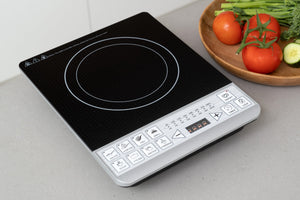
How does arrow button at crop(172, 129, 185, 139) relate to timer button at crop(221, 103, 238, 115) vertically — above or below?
above

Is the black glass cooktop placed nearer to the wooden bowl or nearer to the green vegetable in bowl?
the wooden bowl

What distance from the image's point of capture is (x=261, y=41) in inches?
34.1

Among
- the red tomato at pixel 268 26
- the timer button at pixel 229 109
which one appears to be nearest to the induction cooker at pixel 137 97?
the timer button at pixel 229 109

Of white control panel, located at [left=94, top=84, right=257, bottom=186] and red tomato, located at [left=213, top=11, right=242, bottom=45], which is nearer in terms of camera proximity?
white control panel, located at [left=94, top=84, right=257, bottom=186]

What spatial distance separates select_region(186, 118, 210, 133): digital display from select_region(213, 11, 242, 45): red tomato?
0.83 feet

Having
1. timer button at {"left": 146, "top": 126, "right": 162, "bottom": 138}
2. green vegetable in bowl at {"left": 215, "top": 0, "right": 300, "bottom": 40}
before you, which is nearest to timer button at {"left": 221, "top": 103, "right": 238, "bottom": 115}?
timer button at {"left": 146, "top": 126, "right": 162, "bottom": 138}

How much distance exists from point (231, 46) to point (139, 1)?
809 millimetres

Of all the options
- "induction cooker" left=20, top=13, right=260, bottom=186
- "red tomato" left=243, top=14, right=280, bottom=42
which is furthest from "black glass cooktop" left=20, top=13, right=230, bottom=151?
"red tomato" left=243, top=14, right=280, bottom=42

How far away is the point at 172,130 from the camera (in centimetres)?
72

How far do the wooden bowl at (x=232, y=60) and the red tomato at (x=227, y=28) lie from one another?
0.06 feet

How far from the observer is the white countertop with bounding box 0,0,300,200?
691 mm

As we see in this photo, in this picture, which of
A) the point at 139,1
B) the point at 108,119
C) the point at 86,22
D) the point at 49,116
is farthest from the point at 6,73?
the point at 108,119

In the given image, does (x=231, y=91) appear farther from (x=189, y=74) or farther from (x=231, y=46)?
(x=231, y=46)

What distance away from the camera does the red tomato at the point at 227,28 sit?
90 cm
